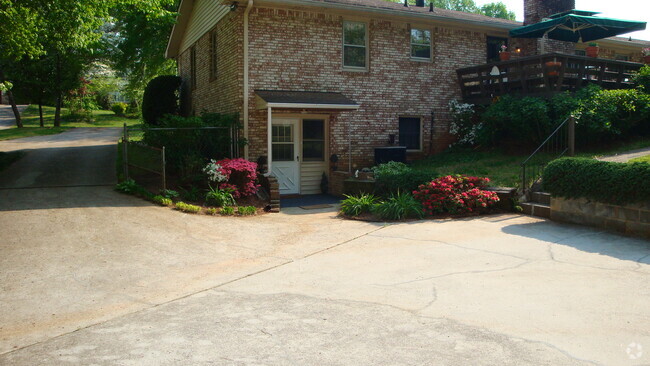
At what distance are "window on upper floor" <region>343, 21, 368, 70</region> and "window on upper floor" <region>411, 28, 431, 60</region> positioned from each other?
5.93 feet

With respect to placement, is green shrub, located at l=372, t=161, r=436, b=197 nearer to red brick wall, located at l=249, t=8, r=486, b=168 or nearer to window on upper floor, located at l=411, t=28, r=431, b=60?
red brick wall, located at l=249, t=8, r=486, b=168

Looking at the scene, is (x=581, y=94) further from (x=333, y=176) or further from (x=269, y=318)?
(x=269, y=318)

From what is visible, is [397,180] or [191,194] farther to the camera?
[397,180]

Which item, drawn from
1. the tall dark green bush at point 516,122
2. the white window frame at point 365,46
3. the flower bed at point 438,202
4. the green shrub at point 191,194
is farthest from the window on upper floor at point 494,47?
the green shrub at point 191,194

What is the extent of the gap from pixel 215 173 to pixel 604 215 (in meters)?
8.34

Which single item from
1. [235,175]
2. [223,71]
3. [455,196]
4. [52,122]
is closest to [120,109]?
[52,122]

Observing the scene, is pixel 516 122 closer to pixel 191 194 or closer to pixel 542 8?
pixel 542 8

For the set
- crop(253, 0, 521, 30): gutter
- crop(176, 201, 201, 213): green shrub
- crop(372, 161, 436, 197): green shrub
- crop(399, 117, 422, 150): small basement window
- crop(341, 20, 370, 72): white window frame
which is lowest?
crop(176, 201, 201, 213): green shrub

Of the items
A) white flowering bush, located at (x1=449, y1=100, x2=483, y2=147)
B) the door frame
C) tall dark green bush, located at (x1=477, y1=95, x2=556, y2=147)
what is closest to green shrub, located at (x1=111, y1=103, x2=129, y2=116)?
the door frame

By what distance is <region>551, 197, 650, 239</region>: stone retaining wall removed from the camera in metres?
8.78

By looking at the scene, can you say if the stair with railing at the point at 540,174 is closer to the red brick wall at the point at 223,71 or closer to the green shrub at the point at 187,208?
the green shrub at the point at 187,208

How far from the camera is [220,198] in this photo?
39.8 feet

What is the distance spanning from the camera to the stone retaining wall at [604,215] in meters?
8.78

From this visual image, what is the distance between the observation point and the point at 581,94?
14766mm
